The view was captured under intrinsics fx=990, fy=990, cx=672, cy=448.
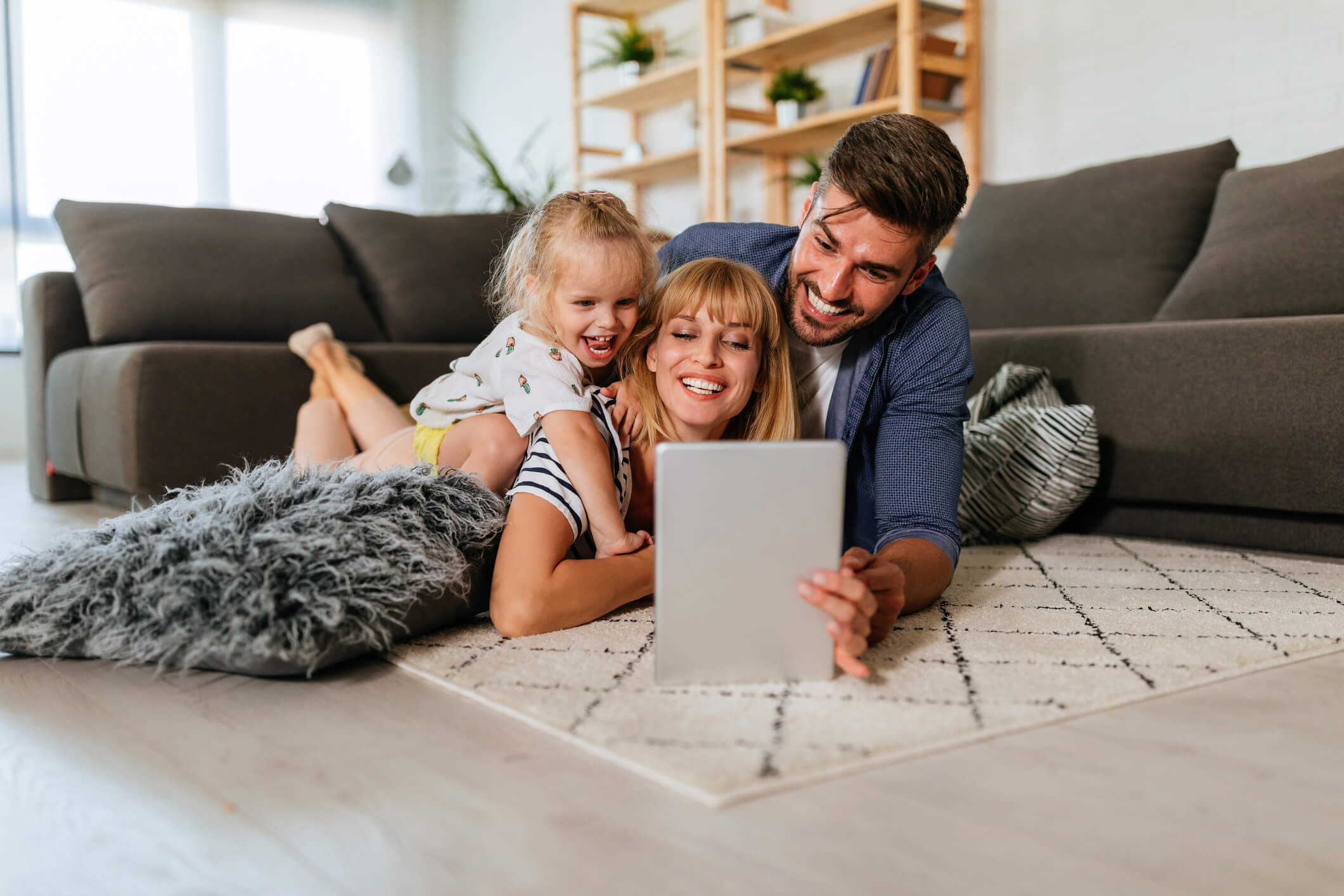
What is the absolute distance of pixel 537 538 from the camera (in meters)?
1.29

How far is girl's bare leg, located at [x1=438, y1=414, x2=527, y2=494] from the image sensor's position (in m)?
1.57

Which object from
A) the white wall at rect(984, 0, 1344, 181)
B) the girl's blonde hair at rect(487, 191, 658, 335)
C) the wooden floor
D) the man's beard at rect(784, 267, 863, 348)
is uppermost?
the white wall at rect(984, 0, 1344, 181)

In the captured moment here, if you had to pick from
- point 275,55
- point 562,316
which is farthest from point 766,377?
point 275,55

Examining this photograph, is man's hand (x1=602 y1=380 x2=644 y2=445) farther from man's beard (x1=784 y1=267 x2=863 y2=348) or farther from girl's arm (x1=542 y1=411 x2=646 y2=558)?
man's beard (x1=784 y1=267 x2=863 y2=348)

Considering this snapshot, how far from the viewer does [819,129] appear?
3666 millimetres

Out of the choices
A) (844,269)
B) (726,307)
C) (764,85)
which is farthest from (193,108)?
(844,269)

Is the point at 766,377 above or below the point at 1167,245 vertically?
below

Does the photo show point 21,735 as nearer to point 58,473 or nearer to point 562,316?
point 562,316

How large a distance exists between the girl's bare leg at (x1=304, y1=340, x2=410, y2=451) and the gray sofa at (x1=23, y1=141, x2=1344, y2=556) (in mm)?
73

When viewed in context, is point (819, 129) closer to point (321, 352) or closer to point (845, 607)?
point (321, 352)

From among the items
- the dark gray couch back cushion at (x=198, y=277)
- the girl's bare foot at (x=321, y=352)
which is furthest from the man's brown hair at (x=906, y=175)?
the dark gray couch back cushion at (x=198, y=277)

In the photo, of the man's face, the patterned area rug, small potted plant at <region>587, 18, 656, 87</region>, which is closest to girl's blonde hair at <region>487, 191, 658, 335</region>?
the man's face

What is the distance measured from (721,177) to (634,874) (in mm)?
3536

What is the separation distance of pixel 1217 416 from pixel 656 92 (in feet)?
10.3
